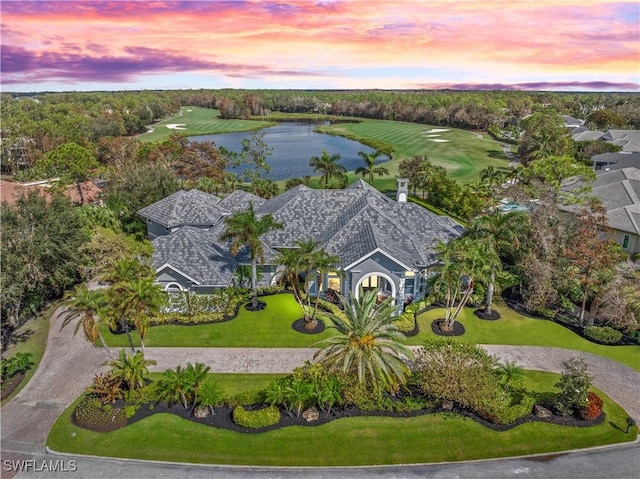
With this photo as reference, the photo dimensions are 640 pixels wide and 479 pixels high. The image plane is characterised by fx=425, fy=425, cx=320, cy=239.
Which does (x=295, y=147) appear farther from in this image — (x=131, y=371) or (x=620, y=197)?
(x=131, y=371)

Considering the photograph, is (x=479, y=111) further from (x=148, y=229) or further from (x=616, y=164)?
(x=148, y=229)

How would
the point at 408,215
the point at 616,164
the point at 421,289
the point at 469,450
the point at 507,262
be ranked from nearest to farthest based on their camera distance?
the point at 469,450
the point at 421,289
the point at 408,215
the point at 507,262
the point at 616,164

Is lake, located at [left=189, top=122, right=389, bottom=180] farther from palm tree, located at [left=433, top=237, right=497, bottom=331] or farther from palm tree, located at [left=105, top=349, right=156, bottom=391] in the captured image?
palm tree, located at [left=105, top=349, right=156, bottom=391]

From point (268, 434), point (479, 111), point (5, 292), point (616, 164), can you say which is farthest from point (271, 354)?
point (479, 111)

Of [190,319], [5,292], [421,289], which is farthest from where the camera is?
[421,289]

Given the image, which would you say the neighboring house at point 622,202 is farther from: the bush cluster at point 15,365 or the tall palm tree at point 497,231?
the bush cluster at point 15,365

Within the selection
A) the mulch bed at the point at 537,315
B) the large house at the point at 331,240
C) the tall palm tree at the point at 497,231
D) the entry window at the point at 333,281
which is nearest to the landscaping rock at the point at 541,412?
the mulch bed at the point at 537,315
